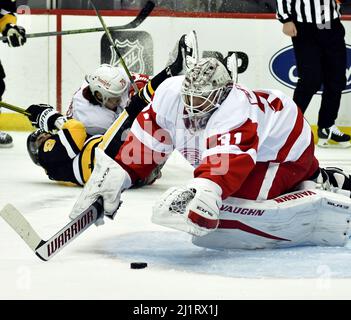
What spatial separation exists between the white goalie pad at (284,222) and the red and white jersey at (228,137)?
0.07 metres

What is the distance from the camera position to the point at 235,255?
10.8 feet

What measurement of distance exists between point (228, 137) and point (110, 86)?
1882 millimetres

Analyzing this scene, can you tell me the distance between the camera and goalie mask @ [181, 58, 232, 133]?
319 centimetres

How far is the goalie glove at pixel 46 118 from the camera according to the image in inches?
201

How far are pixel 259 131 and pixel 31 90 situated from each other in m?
3.81

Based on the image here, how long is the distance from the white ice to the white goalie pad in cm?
3

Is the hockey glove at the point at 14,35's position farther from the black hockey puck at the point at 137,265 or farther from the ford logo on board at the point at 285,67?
the black hockey puck at the point at 137,265

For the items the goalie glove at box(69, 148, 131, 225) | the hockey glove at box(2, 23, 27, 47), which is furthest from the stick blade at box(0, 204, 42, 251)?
the hockey glove at box(2, 23, 27, 47)

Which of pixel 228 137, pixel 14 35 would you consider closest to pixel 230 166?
pixel 228 137

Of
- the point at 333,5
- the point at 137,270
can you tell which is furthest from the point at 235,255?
the point at 333,5

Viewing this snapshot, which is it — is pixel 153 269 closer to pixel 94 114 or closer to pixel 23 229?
pixel 23 229

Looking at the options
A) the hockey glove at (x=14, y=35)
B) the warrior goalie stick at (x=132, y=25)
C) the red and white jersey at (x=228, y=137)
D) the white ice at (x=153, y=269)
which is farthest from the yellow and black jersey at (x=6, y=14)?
the red and white jersey at (x=228, y=137)

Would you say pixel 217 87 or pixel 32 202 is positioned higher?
pixel 217 87
